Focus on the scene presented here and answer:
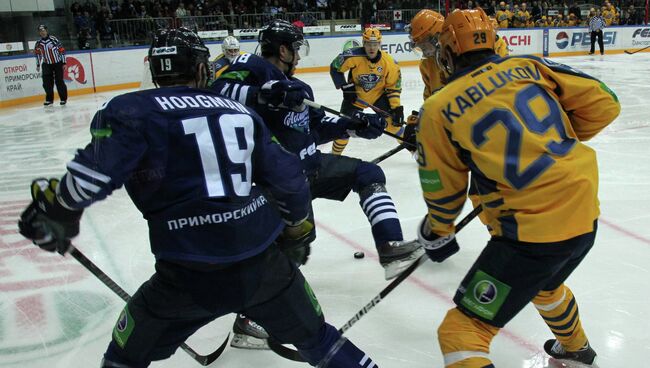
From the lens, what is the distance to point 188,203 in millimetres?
1483

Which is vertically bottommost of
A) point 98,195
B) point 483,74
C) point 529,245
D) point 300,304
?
point 300,304

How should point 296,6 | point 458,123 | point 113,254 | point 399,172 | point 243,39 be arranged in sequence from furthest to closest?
point 296,6, point 243,39, point 399,172, point 113,254, point 458,123

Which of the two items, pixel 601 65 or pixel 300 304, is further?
pixel 601 65

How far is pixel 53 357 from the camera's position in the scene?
2.55 metres

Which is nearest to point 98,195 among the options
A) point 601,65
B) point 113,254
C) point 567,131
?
point 567,131

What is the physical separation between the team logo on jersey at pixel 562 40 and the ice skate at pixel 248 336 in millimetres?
16054

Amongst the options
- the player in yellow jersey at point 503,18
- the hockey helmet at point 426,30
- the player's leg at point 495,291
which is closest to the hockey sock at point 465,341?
the player's leg at point 495,291

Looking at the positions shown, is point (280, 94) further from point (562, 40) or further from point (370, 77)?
point (562, 40)

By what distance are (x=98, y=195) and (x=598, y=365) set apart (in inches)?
76.9

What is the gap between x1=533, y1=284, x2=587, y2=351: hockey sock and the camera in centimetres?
209

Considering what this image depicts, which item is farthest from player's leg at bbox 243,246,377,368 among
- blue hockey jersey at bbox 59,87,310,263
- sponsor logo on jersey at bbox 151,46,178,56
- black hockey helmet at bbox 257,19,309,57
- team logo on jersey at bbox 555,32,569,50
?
team logo on jersey at bbox 555,32,569,50

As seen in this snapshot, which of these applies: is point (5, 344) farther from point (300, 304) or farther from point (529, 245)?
point (529, 245)

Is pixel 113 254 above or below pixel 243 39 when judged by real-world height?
below

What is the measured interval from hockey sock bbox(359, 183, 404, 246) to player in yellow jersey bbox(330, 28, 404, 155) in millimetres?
2897
